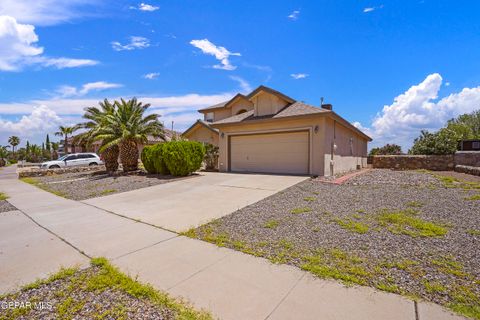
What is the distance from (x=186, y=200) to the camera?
317 inches

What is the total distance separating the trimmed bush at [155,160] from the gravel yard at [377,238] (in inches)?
332

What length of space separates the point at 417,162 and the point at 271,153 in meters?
12.9

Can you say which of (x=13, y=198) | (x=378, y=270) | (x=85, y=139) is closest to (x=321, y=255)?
(x=378, y=270)

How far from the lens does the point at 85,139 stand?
17438 millimetres

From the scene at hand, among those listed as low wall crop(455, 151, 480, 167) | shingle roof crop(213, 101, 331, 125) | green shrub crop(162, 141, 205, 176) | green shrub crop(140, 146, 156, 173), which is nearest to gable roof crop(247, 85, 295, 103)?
shingle roof crop(213, 101, 331, 125)

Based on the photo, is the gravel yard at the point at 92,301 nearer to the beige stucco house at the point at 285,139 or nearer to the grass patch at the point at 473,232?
the grass patch at the point at 473,232

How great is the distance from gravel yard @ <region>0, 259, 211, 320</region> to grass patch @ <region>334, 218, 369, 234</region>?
133 inches

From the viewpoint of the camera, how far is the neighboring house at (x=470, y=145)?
21.7 meters

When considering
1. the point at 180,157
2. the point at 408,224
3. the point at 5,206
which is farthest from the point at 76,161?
the point at 408,224

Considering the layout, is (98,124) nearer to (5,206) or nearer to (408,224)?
(5,206)

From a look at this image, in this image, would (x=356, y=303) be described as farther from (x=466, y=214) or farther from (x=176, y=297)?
(x=466, y=214)

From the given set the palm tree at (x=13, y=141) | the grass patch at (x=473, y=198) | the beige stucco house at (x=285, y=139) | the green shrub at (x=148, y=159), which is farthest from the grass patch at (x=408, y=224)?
the palm tree at (x=13, y=141)

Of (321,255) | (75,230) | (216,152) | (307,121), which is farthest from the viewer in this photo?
(216,152)

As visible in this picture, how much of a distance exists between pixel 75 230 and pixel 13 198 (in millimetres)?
6473
